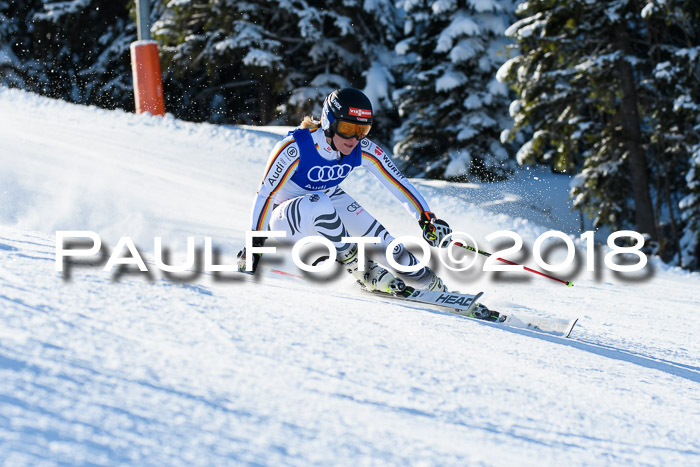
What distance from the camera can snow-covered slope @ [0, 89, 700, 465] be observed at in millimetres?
1781

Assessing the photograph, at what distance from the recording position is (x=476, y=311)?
4215 mm

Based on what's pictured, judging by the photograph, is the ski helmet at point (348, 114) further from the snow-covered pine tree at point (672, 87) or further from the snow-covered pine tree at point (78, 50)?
the snow-covered pine tree at point (78, 50)

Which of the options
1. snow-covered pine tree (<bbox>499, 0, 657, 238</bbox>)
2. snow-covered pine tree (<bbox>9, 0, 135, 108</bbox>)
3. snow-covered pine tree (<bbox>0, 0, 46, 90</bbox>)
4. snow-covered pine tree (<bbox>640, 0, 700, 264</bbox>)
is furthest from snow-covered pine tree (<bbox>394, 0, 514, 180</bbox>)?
snow-covered pine tree (<bbox>0, 0, 46, 90</bbox>)

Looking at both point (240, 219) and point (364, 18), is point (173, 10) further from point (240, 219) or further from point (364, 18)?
point (240, 219)

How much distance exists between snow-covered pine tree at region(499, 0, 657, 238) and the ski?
329 inches

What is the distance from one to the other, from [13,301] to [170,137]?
7203 millimetres

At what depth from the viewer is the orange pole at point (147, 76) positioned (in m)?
10.4

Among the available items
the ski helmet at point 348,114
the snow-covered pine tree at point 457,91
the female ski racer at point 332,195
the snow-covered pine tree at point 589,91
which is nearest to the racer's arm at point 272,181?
→ the female ski racer at point 332,195

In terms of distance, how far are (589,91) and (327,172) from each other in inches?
341

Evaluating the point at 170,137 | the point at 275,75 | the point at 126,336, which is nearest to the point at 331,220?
the point at 126,336

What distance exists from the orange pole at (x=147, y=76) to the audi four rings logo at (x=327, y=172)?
6.49m

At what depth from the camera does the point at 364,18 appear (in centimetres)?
1683

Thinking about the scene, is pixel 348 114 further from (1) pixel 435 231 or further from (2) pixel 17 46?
(2) pixel 17 46

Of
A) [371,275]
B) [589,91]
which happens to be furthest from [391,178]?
[589,91]
